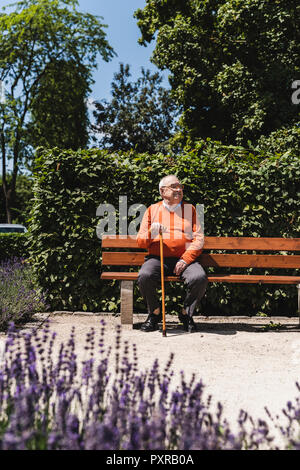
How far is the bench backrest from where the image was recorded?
5652mm

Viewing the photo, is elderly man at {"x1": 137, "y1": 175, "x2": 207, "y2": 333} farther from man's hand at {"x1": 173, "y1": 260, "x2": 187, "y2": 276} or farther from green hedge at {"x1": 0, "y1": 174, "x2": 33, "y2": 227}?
green hedge at {"x1": 0, "y1": 174, "x2": 33, "y2": 227}

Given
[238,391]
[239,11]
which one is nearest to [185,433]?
[238,391]

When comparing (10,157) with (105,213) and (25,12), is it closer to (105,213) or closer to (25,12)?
(25,12)

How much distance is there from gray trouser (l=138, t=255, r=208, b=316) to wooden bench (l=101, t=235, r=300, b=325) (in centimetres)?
26

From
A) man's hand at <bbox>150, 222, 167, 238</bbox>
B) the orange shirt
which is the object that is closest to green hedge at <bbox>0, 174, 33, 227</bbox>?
the orange shirt

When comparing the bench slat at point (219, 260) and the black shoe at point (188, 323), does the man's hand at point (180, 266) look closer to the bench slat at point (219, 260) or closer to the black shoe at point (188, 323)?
the bench slat at point (219, 260)

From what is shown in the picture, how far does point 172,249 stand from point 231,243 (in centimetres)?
84

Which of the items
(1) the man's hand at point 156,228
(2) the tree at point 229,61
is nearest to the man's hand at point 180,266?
(1) the man's hand at point 156,228

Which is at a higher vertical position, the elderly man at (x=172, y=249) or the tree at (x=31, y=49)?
the tree at (x=31, y=49)

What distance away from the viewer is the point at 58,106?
2430 cm

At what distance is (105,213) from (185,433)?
4.48 metres

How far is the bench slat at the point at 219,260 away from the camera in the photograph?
565cm

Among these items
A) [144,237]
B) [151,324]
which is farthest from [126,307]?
[144,237]

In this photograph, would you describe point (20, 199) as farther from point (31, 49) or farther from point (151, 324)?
point (151, 324)
